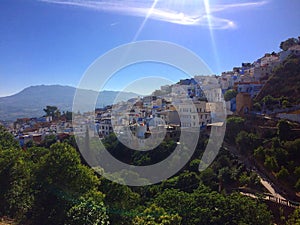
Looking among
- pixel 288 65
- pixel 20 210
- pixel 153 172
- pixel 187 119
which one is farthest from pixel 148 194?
pixel 288 65

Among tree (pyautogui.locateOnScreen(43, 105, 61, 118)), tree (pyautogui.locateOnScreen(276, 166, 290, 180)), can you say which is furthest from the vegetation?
tree (pyautogui.locateOnScreen(43, 105, 61, 118))

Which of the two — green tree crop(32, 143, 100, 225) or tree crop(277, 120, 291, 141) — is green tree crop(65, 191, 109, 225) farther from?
tree crop(277, 120, 291, 141)

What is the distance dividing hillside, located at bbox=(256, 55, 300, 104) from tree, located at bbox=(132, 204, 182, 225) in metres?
8.95

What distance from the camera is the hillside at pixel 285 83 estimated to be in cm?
1150

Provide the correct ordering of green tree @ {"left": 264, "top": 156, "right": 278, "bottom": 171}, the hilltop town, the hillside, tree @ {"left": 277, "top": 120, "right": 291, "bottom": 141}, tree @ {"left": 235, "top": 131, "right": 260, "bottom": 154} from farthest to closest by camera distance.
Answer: the hillside, the hilltop town, tree @ {"left": 235, "top": 131, "right": 260, "bottom": 154}, tree @ {"left": 277, "top": 120, "right": 291, "bottom": 141}, green tree @ {"left": 264, "top": 156, "right": 278, "bottom": 171}

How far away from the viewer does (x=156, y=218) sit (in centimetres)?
444

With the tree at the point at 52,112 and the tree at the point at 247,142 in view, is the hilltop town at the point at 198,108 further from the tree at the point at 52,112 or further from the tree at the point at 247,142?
the tree at the point at 52,112

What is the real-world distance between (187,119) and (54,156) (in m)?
6.88

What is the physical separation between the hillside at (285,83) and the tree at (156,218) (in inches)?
352

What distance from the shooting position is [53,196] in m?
5.47

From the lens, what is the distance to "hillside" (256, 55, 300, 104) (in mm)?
11498

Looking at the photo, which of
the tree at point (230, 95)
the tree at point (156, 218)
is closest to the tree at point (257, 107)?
the tree at point (230, 95)

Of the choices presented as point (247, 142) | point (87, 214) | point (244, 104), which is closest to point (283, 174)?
point (247, 142)

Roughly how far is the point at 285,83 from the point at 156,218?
10.5m
